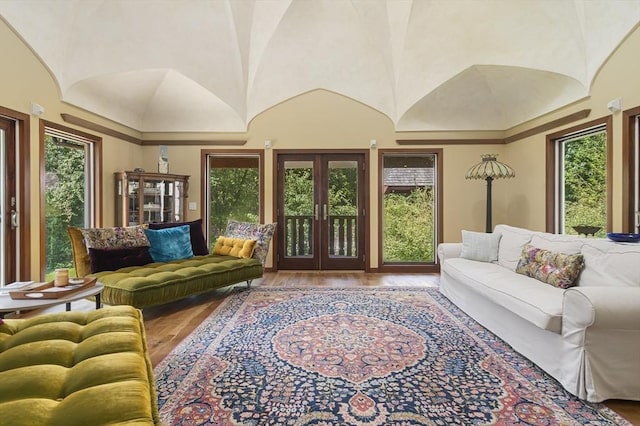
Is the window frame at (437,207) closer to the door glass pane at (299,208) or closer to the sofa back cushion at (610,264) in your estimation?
the door glass pane at (299,208)

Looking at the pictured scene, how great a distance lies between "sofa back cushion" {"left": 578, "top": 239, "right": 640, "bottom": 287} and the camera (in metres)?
2.12

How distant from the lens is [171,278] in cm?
312

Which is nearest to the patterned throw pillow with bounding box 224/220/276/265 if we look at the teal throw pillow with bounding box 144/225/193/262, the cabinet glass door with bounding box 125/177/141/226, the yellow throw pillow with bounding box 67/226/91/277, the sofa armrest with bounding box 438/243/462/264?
the teal throw pillow with bounding box 144/225/193/262

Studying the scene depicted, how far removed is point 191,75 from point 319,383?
13.5 feet

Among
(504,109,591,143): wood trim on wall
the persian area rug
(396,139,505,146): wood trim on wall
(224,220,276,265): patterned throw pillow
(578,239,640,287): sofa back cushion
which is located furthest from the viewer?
(396,139,505,146): wood trim on wall

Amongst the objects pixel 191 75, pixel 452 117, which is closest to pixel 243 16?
pixel 191 75

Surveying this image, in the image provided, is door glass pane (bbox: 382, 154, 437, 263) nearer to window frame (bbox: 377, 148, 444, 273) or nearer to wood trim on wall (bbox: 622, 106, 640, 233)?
window frame (bbox: 377, 148, 444, 273)

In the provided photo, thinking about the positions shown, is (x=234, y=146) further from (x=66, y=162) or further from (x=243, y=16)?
(x=66, y=162)

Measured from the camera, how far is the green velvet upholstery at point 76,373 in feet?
3.26

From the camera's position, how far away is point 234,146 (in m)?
5.12

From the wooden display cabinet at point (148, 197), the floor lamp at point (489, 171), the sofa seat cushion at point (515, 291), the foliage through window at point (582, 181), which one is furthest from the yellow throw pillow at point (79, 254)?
the foliage through window at point (582, 181)

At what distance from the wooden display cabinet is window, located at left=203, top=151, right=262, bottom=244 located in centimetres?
50

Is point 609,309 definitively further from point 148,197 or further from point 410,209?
point 148,197

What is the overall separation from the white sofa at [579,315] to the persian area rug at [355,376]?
0.41 ft
